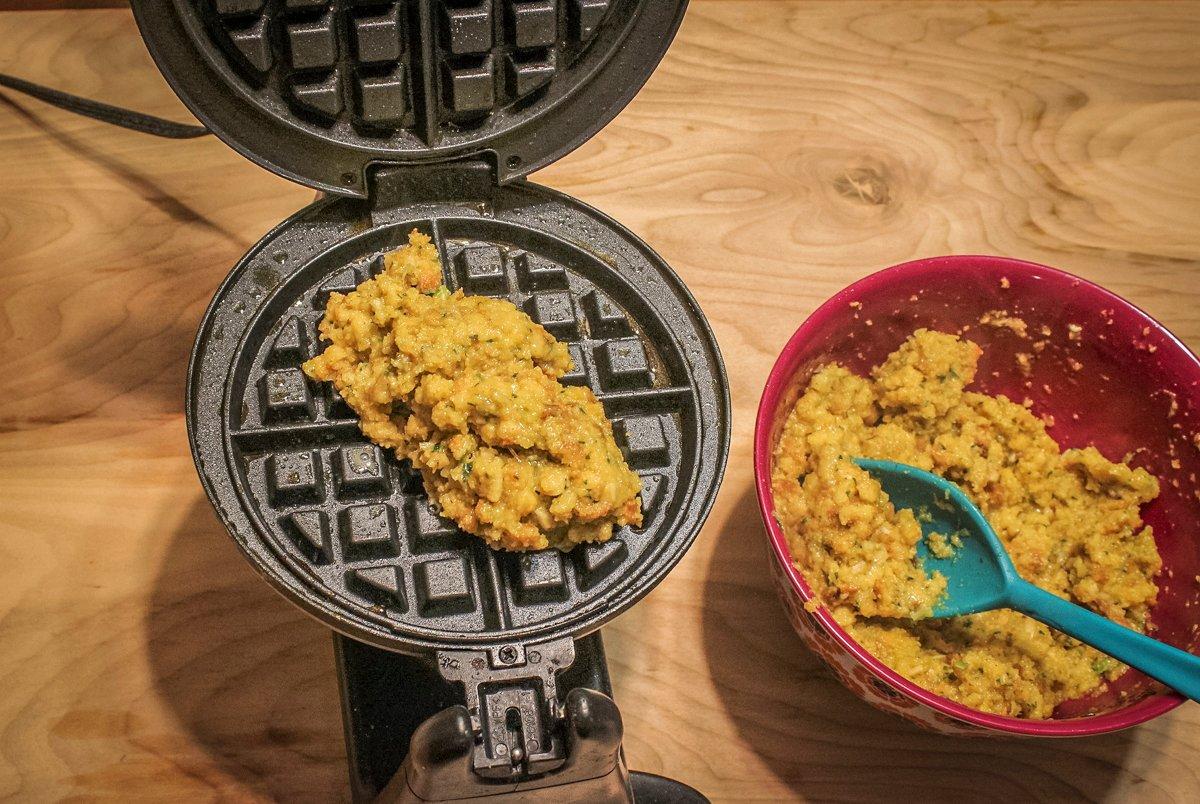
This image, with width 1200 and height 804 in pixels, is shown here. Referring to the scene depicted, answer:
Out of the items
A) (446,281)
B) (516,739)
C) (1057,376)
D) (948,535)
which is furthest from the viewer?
(1057,376)

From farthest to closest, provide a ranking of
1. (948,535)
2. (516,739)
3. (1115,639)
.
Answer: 1. (948,535)
2. (1115,639)
3. (516,739)

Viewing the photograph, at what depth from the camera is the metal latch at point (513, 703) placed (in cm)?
121

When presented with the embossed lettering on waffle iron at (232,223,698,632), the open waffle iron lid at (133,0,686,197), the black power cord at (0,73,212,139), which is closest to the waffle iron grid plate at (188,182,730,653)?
the embossed lettering on waffle iron at (232,223,698,632)

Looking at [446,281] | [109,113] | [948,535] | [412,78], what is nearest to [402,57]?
[412,78]

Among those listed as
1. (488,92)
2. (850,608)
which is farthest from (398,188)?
(850,608)

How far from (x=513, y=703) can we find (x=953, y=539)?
0.78 m

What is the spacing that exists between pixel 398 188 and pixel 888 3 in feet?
4.61

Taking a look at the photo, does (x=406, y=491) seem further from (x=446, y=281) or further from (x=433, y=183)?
(x=433, y=183)

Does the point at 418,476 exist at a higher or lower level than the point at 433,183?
lower

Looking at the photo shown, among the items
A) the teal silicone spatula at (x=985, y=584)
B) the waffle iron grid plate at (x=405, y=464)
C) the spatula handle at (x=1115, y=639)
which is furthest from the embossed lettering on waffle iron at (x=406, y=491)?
the spatula handle at (x=1115, y=639)

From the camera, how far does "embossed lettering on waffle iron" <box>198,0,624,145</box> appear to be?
1319mm

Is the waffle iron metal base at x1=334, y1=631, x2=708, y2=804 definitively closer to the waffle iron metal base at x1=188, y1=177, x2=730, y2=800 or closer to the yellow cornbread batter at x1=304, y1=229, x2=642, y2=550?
the waffle iron metal base at x1=188, y1=177, x2=730, y2=800

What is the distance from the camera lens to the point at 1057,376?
5.72ft

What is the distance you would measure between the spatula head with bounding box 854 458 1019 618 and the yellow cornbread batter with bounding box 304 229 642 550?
482 mm
